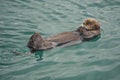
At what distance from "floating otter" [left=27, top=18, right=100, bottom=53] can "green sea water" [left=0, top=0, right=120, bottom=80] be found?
0.22 meters

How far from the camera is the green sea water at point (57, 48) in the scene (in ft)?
24.6

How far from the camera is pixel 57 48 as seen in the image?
30.3 feet

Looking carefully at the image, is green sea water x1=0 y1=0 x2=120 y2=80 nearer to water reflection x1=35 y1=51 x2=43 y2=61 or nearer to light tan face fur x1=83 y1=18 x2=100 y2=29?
water reflection x1=35 y1=51 x2=43 y2=61

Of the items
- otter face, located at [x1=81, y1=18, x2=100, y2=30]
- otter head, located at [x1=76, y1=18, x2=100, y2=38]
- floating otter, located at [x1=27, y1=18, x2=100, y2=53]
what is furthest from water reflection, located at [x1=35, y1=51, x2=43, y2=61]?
otter face, located at [x1=81, y1=18, x2=100, y2=30]

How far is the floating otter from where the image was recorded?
8695mm

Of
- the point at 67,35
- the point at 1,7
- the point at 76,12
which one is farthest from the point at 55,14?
the point at 67,35

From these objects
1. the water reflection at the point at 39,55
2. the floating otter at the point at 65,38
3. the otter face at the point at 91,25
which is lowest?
the water reflection at the point at 39,55

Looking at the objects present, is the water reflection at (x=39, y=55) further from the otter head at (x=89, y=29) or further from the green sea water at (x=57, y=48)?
the otter head at (x=89, y=29)

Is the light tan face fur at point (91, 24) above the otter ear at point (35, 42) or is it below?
above

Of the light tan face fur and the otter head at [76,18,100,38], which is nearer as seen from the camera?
the otter head at [76,18,100,38]

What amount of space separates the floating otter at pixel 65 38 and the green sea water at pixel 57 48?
0.72 feet

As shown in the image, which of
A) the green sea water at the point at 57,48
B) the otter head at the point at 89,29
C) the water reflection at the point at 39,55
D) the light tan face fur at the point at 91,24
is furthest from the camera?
the light tan face fur at the point at 91,24

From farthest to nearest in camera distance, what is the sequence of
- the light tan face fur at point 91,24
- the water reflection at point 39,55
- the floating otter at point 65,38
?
the light tan face fur at point 91,24
the floating otter at point 65,38
the water reflection at point 39,55

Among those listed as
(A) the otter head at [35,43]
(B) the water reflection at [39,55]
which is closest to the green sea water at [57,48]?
(B) the water reflection at [39,55]
